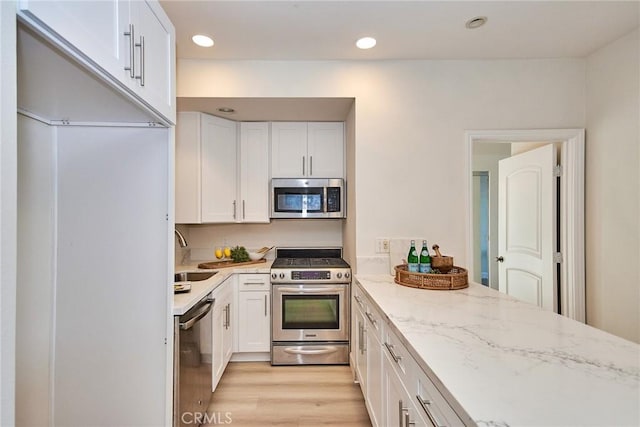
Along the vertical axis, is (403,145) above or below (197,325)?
above

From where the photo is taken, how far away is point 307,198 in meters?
3.03

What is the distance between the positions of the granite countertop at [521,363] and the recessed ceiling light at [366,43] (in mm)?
1738

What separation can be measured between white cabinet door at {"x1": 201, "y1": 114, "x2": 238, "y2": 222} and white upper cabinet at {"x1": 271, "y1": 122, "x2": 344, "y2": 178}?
1.33ft

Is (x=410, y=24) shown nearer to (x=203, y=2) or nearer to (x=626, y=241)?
(x=203, y=2)

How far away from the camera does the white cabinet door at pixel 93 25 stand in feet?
2.45

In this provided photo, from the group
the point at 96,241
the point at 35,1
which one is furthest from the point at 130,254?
the point at 35,1

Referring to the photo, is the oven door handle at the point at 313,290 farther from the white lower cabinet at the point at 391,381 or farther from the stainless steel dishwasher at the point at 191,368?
the stainless steel dishwasher at the point at 191,368

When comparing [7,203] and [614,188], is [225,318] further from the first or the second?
[614,188]

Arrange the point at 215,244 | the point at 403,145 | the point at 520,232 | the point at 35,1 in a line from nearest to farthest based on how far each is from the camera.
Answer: the point at 35,1 → the point at 403,145 → the point at 520,232 → the point at 215,244

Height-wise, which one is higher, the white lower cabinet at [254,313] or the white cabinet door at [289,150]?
the white cabinet door at [289,150]

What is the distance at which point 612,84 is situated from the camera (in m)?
2.19

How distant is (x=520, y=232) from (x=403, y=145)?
1.48 m

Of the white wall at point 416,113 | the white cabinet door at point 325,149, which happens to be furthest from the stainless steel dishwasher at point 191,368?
the white cabinet door at point 325,149

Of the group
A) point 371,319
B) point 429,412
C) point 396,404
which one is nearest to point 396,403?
point 396,404
